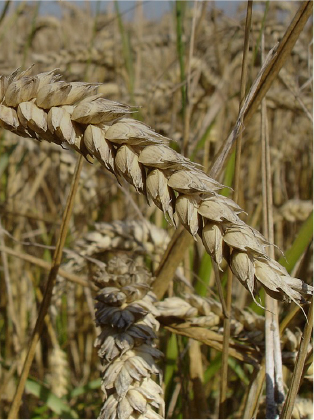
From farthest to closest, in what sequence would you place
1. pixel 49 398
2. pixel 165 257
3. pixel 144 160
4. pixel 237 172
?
pixel 49 398, pixel 165 257, pixel 237 172, pixel 144 160

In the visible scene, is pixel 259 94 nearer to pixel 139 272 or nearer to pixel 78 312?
pixel 139 272

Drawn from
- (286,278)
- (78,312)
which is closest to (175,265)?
(286,278)

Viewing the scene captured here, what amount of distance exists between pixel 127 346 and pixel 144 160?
30 centimetres

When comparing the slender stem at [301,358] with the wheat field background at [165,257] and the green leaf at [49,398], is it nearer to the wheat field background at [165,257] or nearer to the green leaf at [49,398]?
the wheat field background at [165,257]

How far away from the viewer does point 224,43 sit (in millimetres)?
2338

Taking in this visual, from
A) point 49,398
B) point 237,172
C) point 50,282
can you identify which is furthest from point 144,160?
point 49,398

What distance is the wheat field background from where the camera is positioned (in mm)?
446

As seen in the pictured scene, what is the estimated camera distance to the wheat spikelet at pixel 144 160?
1.35 ft

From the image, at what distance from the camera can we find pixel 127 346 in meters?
0.63

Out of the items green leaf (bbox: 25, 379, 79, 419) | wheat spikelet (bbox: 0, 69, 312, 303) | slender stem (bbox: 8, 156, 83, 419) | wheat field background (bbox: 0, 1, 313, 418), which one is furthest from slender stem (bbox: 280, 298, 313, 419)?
green leaf (bbox: 25, 379, 79, 419)

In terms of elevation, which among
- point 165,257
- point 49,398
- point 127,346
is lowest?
point 49,398

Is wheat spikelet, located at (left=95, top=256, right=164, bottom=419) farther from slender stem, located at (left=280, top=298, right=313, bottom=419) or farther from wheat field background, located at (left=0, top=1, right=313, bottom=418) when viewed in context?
slender stem, located at (left=280, top=298, right=313, bottom=419)

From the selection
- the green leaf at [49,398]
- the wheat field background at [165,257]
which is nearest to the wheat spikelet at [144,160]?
the wheat field background at [165,257]

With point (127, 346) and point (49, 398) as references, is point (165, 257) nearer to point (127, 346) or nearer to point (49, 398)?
point (127, 346)
